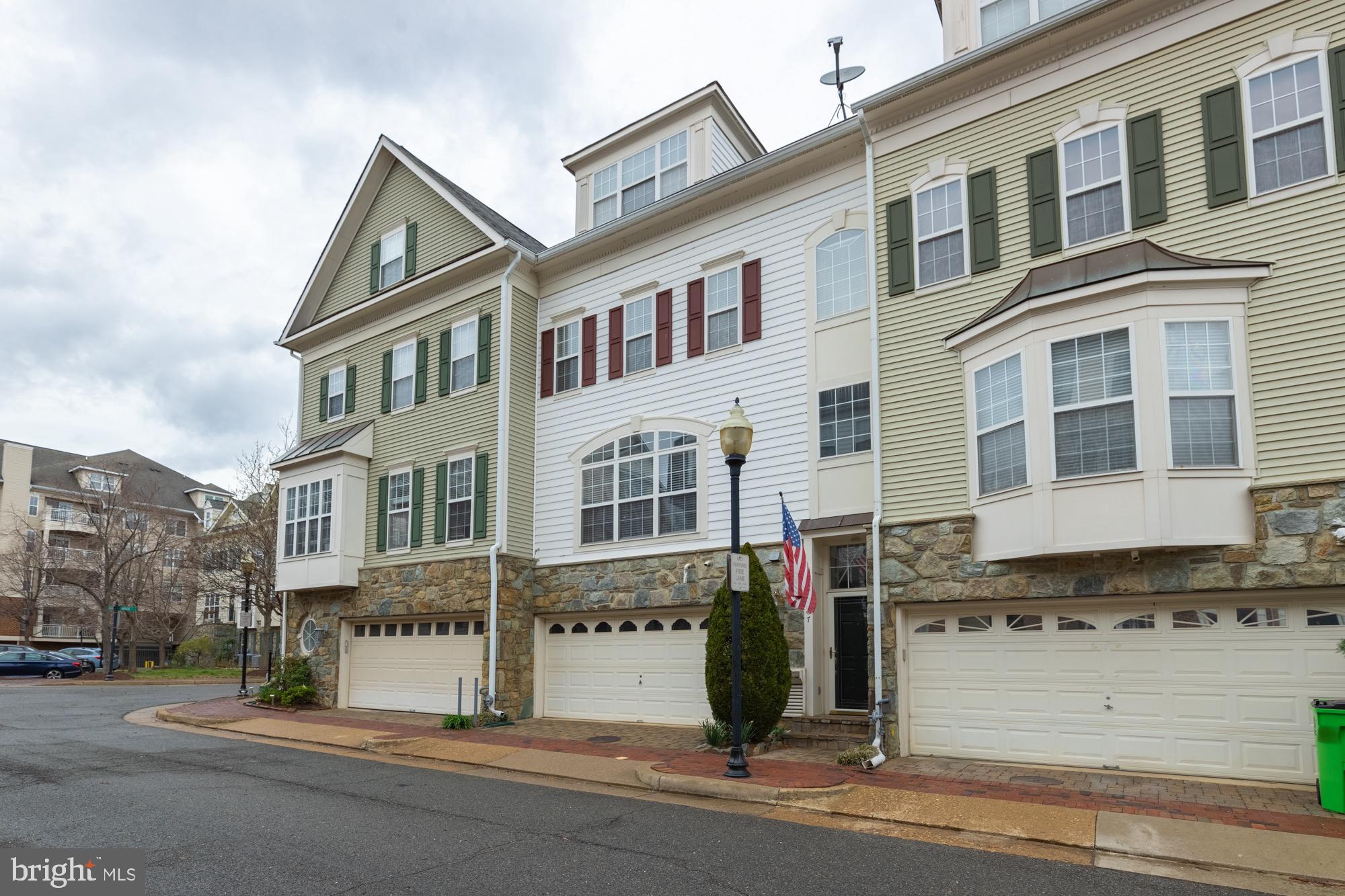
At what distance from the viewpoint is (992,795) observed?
975cm

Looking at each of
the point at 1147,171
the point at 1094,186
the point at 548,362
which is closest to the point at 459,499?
the point at 548,362

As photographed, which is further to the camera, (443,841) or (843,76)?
(843,76)

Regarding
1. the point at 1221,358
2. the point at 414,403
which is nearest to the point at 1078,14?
the point at 1221,358

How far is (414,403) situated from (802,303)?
9315 millimetres

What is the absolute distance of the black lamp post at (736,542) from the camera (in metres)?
11.0

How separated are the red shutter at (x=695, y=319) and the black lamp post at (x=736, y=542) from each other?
475cm

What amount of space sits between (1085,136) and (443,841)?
11.1m

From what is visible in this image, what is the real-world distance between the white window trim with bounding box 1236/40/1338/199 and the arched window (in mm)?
5186

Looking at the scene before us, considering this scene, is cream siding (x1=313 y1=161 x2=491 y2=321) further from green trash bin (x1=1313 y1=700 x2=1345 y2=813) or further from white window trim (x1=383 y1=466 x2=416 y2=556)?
green trash bin (x1=1313 y1=700 x2=1345 y2=813)

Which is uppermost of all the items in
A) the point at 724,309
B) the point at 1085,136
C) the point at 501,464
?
the point at 1085,136

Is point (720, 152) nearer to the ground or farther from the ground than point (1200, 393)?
farther from the ground

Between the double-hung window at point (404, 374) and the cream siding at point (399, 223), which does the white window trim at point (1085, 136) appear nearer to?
the cream siding at point (399, 223)

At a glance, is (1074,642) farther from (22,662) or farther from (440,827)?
(22,662)

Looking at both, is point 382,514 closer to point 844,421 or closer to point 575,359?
point 575,359
